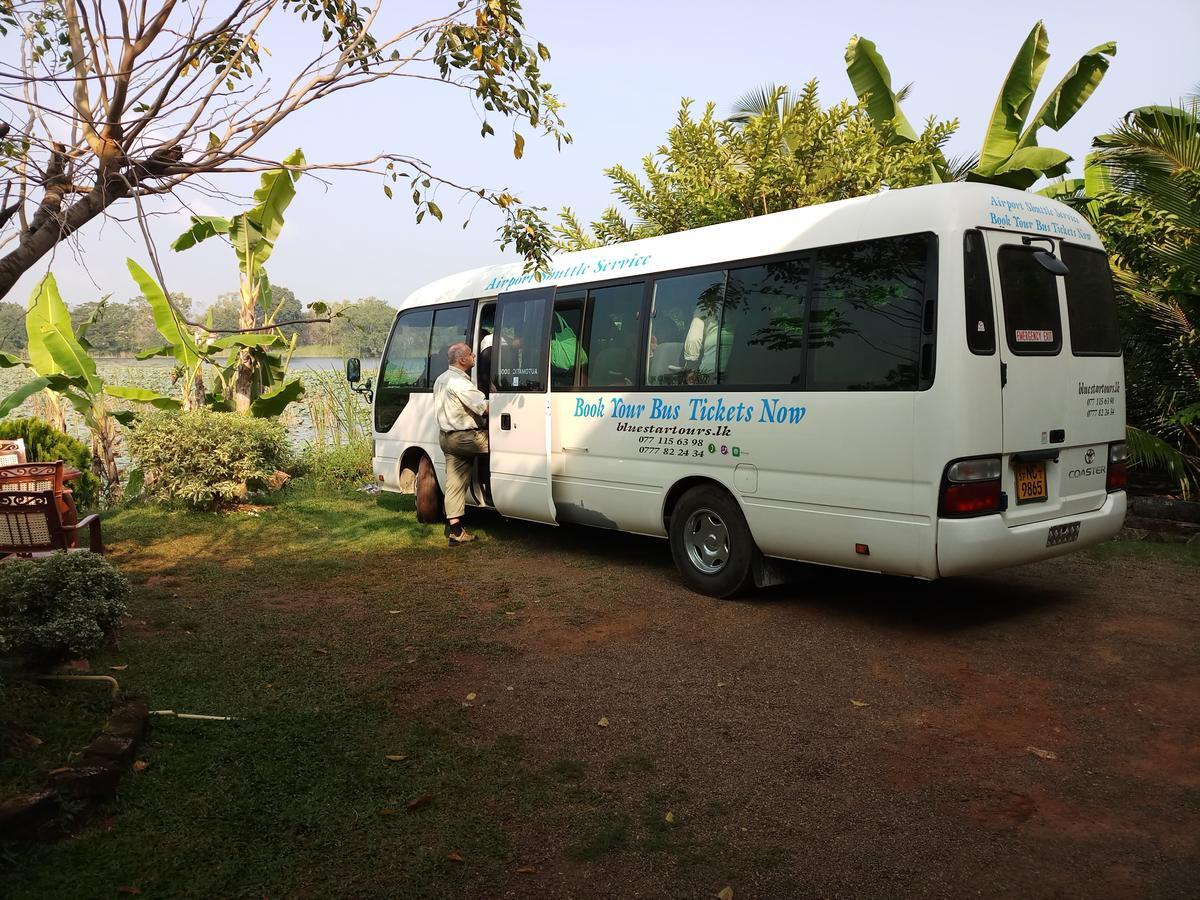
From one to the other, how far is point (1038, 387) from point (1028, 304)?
51cm

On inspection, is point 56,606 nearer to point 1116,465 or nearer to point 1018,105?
point 1116,465

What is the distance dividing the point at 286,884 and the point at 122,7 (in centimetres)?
374

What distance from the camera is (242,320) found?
42.9ft

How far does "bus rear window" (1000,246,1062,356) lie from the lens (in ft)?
18.5

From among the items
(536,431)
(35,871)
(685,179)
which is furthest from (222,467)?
(35,871)

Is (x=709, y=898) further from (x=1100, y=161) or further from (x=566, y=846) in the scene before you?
(x=1100, y=161)

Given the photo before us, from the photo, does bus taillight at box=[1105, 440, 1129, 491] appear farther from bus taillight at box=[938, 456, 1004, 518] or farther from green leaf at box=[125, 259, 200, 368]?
green leaf at box=[125, 259, 200, 368]

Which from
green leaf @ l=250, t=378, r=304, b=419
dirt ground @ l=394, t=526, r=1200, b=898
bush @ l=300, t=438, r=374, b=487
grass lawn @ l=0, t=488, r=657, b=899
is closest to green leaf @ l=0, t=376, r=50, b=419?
green leaf @ l=250, t=378, r=304, b=419

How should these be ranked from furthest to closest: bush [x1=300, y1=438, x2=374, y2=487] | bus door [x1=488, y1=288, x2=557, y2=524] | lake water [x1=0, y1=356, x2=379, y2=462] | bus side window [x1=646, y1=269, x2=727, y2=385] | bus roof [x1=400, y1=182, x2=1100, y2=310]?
1. lake water [x1=0, y1=356, x2=379, y2=462]
2. bush [x1=300, y1=438, x2=374, y2=487]
3. bus door [x1=488, y1=288, x2=557, y2=524]
4. bus side window [x1=646, y1=269, x2=727, y2=385]
5. bus roof [x1=400, y1=182, x2=1100, y2=310]

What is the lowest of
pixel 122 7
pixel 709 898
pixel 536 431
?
pixel 709 898

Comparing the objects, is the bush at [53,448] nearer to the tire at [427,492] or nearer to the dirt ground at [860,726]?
the tire at [427,492]

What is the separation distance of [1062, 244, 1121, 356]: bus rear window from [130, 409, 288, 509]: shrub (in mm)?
8965

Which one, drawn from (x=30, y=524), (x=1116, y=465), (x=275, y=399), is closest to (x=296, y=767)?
(x=30, y=524)

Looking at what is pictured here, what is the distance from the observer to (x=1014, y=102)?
11.3 meters
